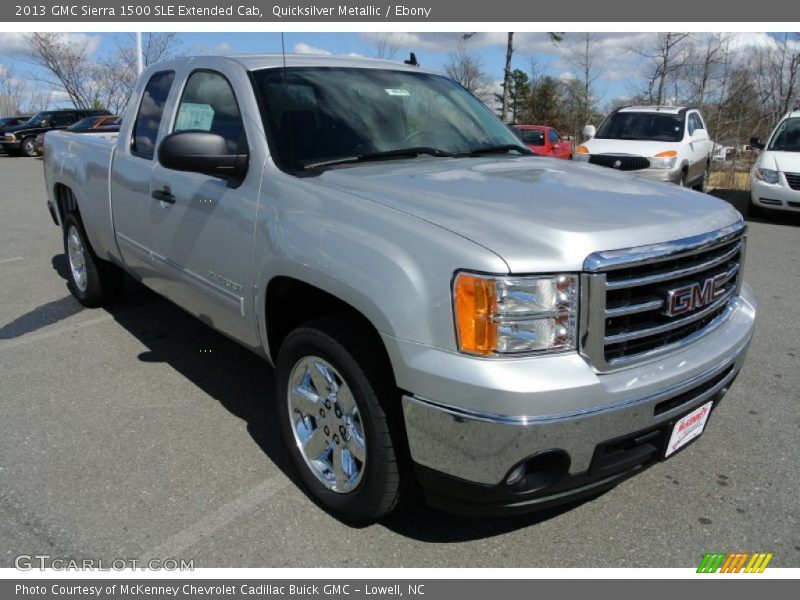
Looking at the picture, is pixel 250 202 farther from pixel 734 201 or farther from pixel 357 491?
pixel 734 201

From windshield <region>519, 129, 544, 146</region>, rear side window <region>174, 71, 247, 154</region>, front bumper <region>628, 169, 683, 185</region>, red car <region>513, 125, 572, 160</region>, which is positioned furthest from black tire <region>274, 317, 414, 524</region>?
windshield <region>519, 129, 544, 146</region>

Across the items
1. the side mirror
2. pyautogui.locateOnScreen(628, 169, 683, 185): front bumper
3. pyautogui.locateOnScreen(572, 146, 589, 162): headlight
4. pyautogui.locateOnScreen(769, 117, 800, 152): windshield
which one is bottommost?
pyautogui.locateOnScreen(628, 169, 683, 185): front bumper

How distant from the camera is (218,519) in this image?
2859 millimetres

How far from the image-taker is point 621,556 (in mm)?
2623

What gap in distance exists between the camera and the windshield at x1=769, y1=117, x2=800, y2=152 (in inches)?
433

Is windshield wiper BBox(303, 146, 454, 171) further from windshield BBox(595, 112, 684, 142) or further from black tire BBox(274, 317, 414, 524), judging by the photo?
windshield BBox(595, 112, 684, 142)

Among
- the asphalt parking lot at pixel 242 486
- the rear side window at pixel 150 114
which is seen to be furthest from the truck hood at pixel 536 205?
the rear side window at pixel 150 114

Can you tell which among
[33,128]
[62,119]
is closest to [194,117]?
[62,119]

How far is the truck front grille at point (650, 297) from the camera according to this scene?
2.21 m

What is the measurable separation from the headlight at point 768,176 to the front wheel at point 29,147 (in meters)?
25.8

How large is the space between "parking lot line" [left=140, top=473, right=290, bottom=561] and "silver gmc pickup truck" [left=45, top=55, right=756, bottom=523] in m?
0.20

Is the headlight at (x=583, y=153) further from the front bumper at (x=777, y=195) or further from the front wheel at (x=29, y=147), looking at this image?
the front wheel at (x=29, y=147)

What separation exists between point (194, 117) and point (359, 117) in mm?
1059
